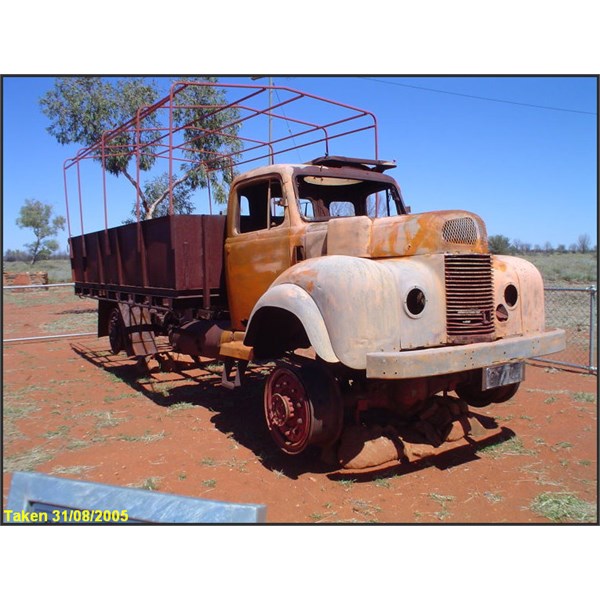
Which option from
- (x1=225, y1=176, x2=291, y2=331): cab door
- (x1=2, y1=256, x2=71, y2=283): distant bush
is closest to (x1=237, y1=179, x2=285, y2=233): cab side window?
(x1=225, y1=176, x2=291, y2=331): cab door

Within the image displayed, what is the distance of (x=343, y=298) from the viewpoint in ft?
11.4

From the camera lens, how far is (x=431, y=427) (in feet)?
15.2

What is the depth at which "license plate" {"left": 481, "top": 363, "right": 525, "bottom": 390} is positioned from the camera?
12.2 ft

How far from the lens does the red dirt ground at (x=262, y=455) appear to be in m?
3.68

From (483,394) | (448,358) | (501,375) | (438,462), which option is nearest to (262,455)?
(438,462)

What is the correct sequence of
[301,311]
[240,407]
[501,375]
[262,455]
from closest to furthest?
[301,311]
[501,375]
[262,455]
[240,407]

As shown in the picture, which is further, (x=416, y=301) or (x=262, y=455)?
(x=262, y=455)

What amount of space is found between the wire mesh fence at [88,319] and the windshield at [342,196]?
333 centimetres

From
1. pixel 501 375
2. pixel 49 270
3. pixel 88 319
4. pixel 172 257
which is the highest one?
pixel 49 270

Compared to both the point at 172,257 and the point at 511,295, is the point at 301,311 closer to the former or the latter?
the point at 511,295

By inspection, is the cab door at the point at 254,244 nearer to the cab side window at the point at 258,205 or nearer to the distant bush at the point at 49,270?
the cab side window at the point at 258,205

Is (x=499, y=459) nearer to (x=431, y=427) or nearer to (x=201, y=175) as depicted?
(x=431, y=427)

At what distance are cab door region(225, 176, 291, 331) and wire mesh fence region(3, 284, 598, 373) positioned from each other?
178 inches

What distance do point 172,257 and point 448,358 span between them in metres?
3.33
